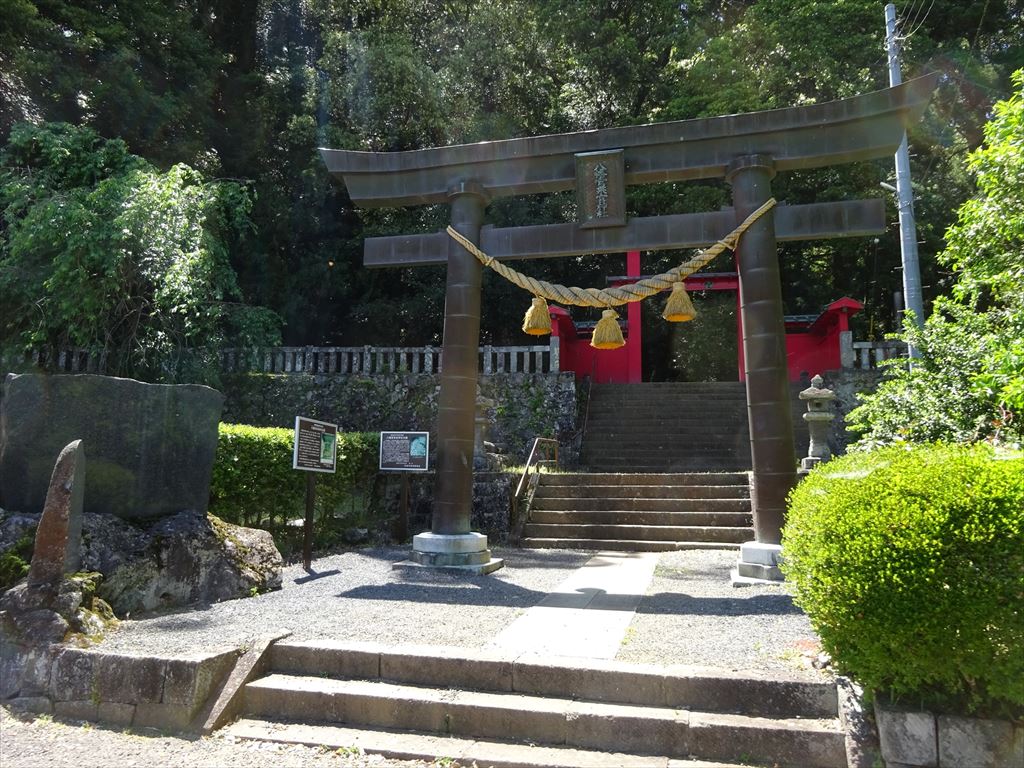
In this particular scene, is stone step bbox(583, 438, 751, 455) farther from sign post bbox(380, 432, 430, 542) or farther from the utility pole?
sign post bbox(380, 432, 430, 542)

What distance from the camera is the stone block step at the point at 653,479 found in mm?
10328

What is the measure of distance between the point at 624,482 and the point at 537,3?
54.7 ft

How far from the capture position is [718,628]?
15.4 ft

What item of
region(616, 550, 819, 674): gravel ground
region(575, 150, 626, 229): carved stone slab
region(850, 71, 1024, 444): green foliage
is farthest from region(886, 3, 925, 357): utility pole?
region(616, 550, 819, 674): gravel ground

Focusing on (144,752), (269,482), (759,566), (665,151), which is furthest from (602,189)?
(144,752)

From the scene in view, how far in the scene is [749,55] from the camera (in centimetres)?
1881

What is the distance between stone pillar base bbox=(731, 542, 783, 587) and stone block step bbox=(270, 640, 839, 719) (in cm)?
282

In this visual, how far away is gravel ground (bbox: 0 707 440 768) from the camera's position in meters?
3.33

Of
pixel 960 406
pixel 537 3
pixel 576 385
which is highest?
pixel 537 3

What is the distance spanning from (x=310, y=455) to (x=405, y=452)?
1.64m

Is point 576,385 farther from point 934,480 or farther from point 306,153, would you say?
point 934,480

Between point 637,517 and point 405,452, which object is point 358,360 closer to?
point 405,452

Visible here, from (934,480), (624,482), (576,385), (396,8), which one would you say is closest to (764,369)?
(934,480)

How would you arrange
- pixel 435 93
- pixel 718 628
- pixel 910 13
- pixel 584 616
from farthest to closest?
pixel 435 93 < pixel 910 13 < pixel 584 616 < pixel 718 628
